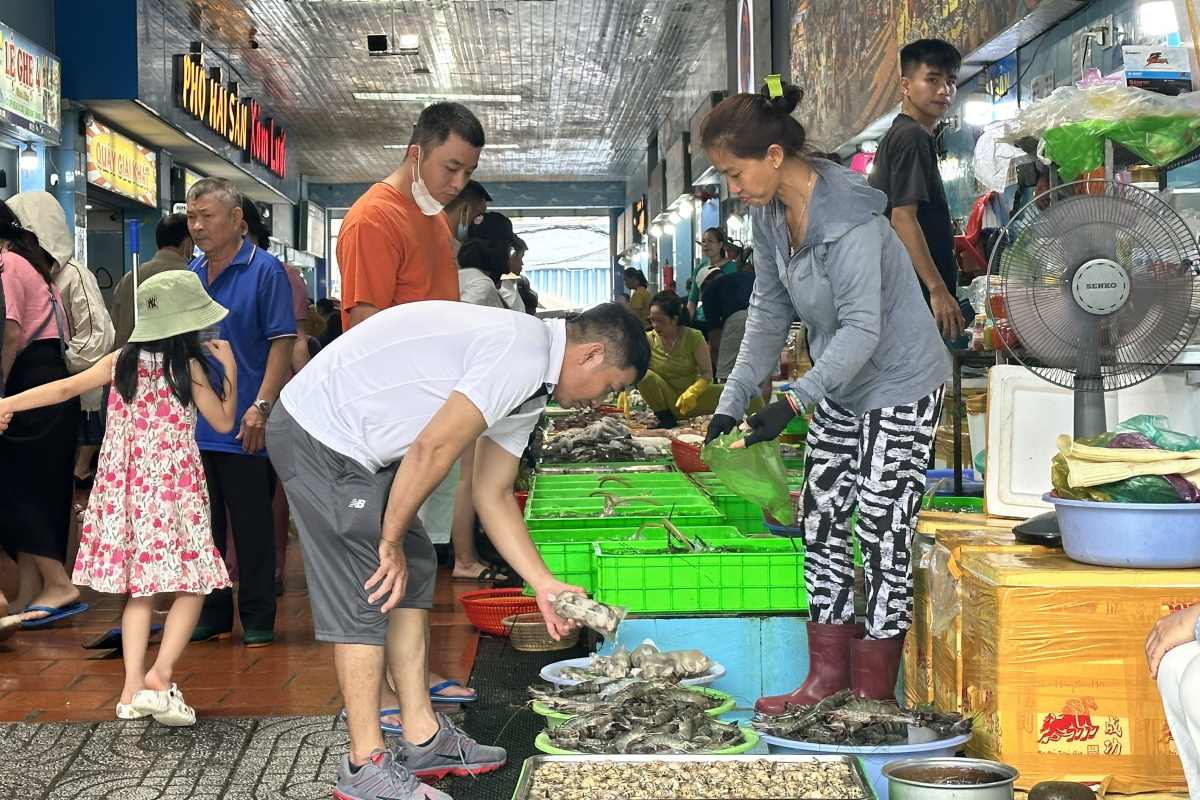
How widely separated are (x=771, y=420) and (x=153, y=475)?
225cm

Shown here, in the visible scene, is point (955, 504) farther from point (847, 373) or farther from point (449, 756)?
point (449, 756)

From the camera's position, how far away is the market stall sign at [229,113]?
15859 millimetres

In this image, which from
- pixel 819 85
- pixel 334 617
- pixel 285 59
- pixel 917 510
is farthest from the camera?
pixel 285 59

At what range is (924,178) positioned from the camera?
502 cm

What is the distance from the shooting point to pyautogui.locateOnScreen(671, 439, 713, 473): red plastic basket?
286 inches

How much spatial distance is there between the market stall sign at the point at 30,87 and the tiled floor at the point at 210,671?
6.78 m

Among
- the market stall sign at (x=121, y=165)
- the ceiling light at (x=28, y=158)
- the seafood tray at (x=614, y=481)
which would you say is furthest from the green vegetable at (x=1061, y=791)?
the market stall sign at (x=121, y=165)

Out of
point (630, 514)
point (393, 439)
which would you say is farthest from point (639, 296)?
point (393, 439)

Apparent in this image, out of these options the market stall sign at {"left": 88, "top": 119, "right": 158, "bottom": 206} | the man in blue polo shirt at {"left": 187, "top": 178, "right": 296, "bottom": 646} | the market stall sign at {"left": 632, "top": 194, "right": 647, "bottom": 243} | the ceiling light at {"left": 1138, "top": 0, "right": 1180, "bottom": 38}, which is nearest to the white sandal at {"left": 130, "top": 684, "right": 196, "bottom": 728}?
the man in blue polo shirt at {"left": 187, "top": 178, "right": 296, "bottom": 646}

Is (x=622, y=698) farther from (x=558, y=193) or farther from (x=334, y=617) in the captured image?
(x=558, y=193)

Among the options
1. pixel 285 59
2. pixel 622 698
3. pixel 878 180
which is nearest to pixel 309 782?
pixel 622 698

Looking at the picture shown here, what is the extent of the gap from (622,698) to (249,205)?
390 cm

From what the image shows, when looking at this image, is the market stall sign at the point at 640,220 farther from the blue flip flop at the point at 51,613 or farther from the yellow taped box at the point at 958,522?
the yellow taped box at the point at 958,522

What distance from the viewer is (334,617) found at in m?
3.45
